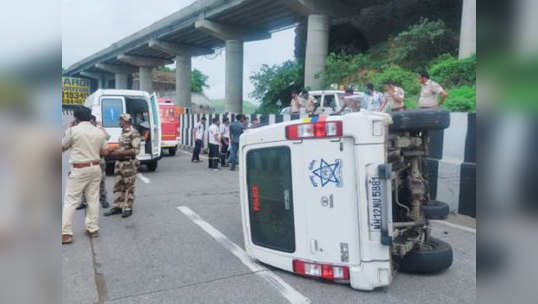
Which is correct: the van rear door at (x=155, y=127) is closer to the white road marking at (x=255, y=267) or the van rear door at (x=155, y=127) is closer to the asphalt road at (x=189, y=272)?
the asphalt road at (x=189, y=272)

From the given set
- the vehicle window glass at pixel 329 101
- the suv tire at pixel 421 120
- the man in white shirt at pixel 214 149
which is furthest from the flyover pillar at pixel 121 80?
the suv tire at pixel 421 120

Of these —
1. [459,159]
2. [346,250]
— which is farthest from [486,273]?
[459,159]

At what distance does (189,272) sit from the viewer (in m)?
4.04

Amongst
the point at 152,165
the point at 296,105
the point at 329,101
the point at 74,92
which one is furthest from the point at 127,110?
the point at 74,92

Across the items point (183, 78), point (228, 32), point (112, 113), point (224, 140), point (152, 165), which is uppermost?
point (228, 32)

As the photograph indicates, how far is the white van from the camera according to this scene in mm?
10883

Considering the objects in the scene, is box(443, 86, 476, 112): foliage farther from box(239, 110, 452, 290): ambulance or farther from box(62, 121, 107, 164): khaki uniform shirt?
box(62, 121, 107, 164): khaki uniform shirt

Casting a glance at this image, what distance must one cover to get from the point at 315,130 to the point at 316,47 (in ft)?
64.9

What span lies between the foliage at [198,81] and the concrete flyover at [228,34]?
23.7m

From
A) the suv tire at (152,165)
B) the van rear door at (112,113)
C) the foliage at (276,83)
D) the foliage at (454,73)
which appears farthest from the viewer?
the foliage at (276,83)

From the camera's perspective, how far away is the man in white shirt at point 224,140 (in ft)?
42.8

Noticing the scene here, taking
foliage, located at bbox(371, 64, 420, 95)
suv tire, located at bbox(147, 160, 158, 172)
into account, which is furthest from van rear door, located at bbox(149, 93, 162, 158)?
foliage, located at bbox(371, 64, 420, 95)

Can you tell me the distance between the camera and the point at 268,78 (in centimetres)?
2808

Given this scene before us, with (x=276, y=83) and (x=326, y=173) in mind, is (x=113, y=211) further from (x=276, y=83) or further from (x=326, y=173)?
(x=276, y=83)
